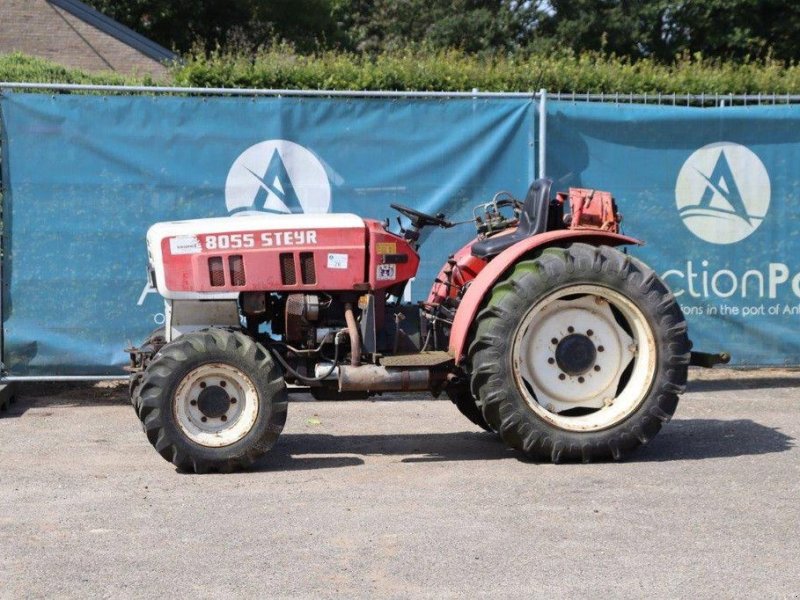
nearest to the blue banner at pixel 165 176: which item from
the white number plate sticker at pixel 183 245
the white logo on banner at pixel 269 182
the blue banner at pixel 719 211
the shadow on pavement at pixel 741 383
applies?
the white logo on banner at pixel 269 182

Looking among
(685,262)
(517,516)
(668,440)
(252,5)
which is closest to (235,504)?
(517,516)

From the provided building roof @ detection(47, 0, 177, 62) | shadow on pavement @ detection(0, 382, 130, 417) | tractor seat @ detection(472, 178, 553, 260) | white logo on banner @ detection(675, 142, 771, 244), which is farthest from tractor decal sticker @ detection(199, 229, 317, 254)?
building roof @ detection(47, 0, 177, 62)

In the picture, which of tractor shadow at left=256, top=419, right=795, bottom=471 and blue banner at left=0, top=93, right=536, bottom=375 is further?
blue banner at left=0, top=93, right=536, bottom=375

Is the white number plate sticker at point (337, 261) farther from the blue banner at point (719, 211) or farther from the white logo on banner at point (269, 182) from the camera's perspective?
the blue banner at point (719, 211)

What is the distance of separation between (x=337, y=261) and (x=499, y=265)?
0.99 metres

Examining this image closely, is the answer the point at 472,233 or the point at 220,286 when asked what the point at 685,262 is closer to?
the point at 472,233

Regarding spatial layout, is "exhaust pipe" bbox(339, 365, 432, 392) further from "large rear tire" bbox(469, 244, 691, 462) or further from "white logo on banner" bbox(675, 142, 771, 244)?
"white logo on banner" bbox(675, 142, 771, 244)

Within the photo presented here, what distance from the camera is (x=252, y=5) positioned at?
130ft

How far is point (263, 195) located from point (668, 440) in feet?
12.3

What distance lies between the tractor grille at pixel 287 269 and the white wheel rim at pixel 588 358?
1.46 meters

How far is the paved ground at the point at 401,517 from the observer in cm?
500

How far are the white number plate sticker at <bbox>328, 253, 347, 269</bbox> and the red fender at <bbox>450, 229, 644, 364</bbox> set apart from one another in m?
0.78

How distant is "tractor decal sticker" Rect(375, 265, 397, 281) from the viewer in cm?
745

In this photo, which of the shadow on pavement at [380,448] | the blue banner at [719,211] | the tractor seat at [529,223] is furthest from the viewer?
the blue banner at [719,211]
